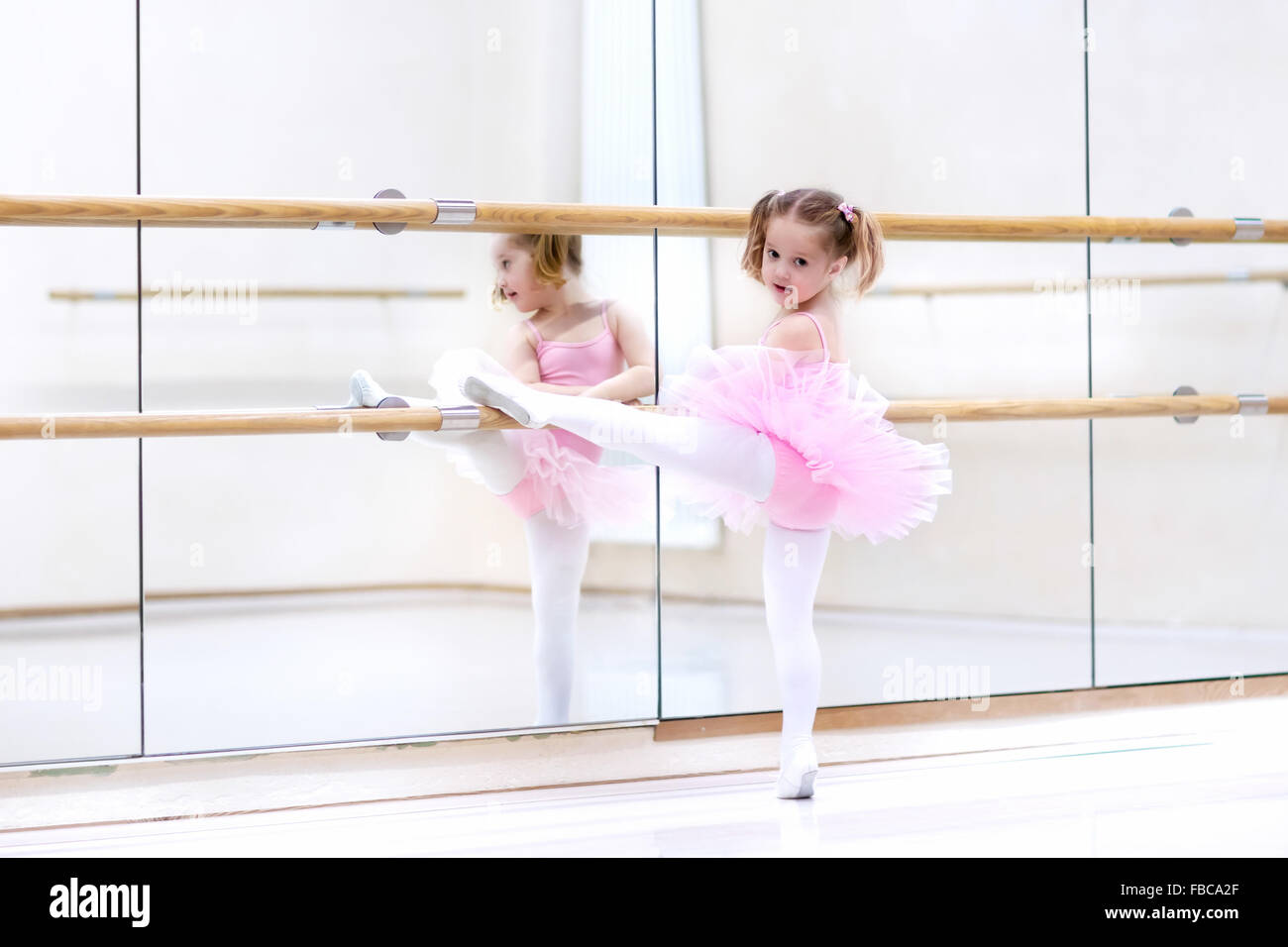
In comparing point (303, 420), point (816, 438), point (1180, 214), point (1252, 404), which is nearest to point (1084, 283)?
point (1180, 214)

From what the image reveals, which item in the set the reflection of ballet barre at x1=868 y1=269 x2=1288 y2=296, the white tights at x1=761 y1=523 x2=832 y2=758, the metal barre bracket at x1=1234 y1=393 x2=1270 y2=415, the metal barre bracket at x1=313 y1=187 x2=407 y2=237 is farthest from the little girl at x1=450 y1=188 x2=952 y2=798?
the metal barre bracket at x1=1234 y1=393 x2=1270 y2=415

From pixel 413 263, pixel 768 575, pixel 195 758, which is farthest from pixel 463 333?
pixel 195 758

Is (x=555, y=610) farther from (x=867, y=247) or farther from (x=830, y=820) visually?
(x=867, y=247)

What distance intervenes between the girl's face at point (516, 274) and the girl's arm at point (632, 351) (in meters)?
0.11

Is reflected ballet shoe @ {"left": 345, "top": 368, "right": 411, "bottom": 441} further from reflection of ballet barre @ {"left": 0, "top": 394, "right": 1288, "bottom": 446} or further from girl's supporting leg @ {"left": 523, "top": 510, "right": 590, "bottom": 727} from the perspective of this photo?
girl's supporting leg @ {"left": 523, "top": 510, "right": 590, "bottom": 727}

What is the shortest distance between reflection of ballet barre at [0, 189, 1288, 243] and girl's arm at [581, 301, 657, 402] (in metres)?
0.11

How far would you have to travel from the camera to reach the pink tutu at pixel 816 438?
5.02ft

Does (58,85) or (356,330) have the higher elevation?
(58,85)

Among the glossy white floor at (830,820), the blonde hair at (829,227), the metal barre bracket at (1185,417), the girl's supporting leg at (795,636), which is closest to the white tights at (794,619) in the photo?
the girl's supporting leg at (795,636)

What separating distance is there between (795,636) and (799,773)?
0.55 ft

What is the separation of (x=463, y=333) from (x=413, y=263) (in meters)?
0.11

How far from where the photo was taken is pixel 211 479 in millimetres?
1621

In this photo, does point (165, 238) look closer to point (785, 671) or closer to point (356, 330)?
point (356, 330)
